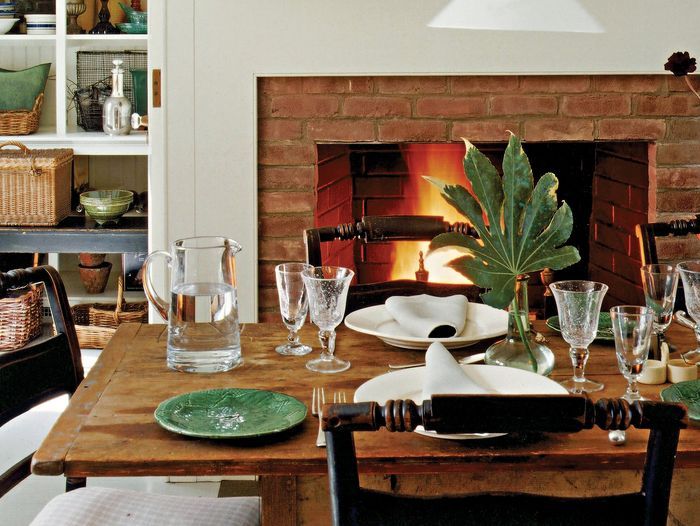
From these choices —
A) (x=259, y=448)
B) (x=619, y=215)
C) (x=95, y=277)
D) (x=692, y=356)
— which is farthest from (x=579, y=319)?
(x=95, y=277)

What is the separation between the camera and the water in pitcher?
5.41 feet

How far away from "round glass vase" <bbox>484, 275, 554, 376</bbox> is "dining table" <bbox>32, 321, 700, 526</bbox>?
4 cm

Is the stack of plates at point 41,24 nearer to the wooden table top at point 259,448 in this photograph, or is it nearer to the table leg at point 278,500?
the wooden table top at point 259,448

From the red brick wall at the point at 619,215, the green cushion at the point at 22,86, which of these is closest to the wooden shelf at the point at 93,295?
the green cushion at the point at 22,86

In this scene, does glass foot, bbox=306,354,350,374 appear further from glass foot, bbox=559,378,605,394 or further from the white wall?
the white wall

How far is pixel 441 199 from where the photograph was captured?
3.25 m

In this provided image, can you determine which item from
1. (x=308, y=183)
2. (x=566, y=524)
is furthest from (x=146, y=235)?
(x=566, y=524)

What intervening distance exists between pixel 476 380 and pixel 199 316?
467mm

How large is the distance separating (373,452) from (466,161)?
0.56 meters

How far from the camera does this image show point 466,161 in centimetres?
163

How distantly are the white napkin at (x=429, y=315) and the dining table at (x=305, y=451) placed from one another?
0.07 meters

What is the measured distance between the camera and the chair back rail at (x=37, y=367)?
164 centimetres

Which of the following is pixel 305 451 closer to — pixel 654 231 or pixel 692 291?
pixel 692 291

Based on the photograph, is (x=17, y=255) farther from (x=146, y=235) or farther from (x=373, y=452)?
(x=373, y=452)
